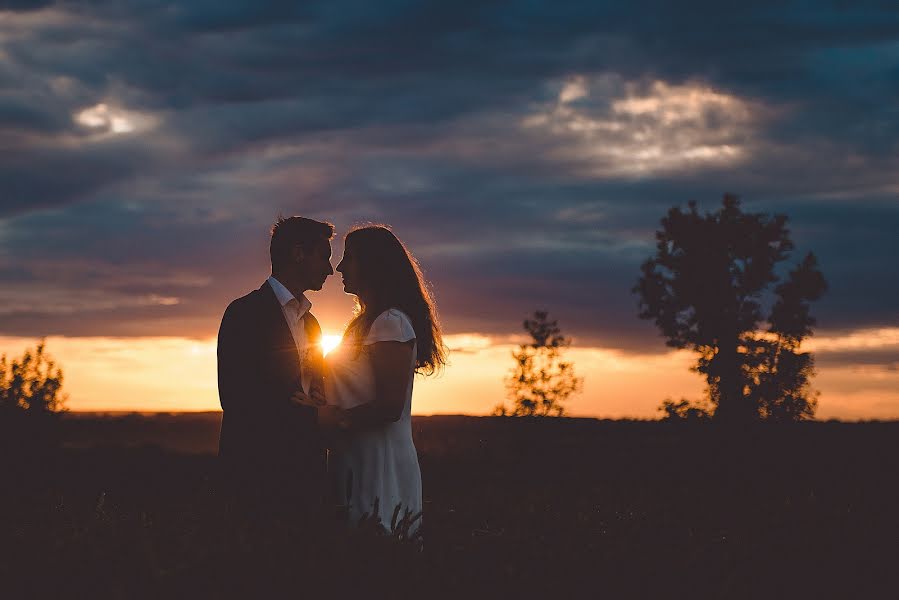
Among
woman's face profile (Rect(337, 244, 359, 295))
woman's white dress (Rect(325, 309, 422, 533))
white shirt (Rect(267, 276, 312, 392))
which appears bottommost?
woman's white dress (Rect(325, 309, 422, 533))

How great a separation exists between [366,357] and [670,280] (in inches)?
1404

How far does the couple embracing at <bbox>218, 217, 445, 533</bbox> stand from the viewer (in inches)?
239

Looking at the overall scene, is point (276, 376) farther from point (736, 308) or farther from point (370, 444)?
point (736, 308)

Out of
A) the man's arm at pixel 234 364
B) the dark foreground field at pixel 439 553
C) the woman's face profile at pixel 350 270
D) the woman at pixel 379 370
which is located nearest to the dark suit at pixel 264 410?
the man's arm at pixel 234 364

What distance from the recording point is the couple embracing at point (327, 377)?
6066mm

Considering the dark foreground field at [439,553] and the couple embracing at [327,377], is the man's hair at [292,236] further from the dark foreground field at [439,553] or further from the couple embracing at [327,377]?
the dark foreground field at [439,553]

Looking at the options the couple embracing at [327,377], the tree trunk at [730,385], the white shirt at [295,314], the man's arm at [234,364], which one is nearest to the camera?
the couple embracing at [327,377]

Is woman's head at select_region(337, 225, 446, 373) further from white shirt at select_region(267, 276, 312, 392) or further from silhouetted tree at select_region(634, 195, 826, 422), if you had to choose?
silhouetted tree at select_region(634, 195, 826, 422)

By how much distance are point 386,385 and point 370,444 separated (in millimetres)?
476

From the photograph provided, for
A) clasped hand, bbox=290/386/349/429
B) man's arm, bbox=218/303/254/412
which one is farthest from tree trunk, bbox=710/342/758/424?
man's arm, bbox=218/303/254/412

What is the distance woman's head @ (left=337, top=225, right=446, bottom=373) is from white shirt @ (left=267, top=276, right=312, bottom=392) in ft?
1.07

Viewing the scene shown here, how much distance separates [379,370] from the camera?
5996mm

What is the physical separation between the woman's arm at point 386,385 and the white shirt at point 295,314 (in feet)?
1.66

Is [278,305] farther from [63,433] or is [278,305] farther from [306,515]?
[63,433]
